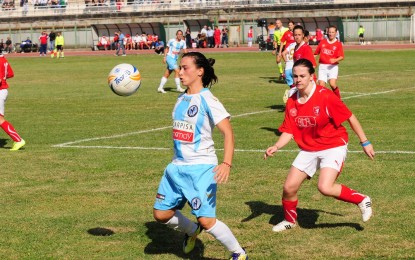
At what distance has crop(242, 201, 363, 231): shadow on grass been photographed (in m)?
9.67

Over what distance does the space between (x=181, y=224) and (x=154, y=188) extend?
3695 millimetres

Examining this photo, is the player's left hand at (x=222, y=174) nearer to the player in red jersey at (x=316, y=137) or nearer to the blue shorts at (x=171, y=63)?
the player in red jersey at (x=316, y=137)

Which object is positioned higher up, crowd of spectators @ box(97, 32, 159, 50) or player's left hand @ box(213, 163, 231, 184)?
player's left hand @ box(213, 163, 231, 184)

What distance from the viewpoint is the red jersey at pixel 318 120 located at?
9.24 m

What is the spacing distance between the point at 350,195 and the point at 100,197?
12.4 ft

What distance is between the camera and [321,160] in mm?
9391

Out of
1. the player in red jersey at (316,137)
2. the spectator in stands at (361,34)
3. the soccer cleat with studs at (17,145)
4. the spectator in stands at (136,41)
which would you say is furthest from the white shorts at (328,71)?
the spectator in stands at (136,41)

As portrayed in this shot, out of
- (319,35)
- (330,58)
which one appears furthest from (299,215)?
(319,35)

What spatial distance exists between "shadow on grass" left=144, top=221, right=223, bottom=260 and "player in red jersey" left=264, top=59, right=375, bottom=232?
115 centimetres

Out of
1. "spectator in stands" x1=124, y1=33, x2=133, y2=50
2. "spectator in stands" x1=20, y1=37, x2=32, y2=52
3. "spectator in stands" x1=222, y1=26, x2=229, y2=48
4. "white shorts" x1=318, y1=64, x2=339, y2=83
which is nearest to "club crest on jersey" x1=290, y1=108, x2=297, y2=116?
"white shorts" x1=318, y1=64, x2=339, y2=83

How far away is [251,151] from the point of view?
1527 cm

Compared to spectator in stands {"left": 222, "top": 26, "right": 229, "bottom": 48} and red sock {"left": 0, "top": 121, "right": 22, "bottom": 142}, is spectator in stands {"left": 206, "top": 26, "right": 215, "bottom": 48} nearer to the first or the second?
spectator in stands {"left": 222, "top": 26, "right": 229, "bottom": 48}

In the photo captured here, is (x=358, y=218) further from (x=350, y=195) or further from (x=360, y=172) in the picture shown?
(x=360, y=172)

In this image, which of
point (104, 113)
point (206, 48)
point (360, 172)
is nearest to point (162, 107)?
point (104, 113)
